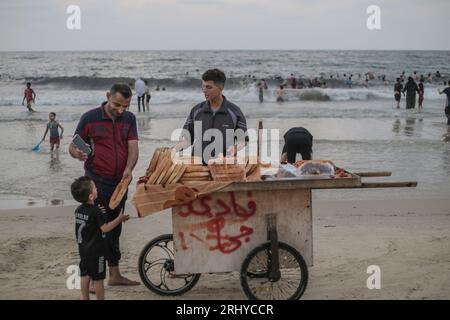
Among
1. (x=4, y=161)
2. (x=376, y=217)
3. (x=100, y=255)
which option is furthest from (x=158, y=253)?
(x=4, y=161)

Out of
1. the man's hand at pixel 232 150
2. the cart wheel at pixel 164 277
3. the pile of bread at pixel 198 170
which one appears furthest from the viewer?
the cart wheel at pixel 164 277

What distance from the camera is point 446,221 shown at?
815 cm

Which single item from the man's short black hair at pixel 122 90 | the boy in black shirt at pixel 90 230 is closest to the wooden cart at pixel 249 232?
the boy in black shirt at pixel 90 230

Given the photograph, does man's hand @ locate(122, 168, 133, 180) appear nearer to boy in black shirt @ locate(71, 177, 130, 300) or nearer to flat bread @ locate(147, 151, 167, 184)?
flat bread @ locate(147, 151, 167, 184)

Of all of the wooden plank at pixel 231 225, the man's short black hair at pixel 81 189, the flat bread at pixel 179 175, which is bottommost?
the wooden plank at pixel 231 225

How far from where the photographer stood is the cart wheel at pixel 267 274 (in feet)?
16.2

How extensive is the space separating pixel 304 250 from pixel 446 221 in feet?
12.3

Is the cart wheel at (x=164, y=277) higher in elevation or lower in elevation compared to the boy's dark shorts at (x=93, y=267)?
lower

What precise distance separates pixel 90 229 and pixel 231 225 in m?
1.08

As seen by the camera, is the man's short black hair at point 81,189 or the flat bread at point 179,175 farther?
the flat bread at point 179,175

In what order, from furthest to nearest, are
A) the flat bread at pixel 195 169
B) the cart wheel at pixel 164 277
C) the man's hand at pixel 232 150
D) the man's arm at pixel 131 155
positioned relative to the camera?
the man's arm at pixel 131 155, the cart wheel at pixel 164 277, the man's hand at pixel 232 150, the flat bread at pixel 195 169

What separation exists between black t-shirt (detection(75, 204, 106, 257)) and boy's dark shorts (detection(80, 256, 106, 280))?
0.04 meters

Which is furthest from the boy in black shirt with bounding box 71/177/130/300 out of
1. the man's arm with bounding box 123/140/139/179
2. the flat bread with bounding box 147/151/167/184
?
the man's arm with bounding box 123/140/139/179

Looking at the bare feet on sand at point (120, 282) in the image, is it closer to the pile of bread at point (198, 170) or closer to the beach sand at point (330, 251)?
the beach sand at point (330, 251)
